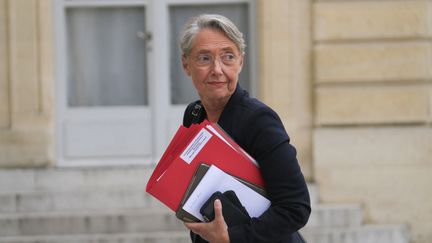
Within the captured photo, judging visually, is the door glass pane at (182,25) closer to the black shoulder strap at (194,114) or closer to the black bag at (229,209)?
the black shoulder strap at (194,114)

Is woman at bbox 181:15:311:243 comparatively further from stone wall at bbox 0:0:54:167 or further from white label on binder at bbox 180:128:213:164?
stone wall at bbox 0:0:54:167

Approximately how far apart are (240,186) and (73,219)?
4219 millimetres

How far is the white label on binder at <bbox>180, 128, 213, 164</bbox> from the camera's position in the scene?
224cm

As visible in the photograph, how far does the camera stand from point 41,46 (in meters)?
6.67

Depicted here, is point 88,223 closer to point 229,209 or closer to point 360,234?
point 360,234

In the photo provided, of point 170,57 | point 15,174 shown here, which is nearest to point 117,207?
point 15,174

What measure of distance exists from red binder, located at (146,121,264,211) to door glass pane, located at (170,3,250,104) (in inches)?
190

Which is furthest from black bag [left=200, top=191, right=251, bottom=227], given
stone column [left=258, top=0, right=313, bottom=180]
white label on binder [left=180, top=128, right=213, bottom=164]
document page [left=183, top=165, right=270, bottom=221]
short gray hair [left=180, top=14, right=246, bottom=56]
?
stone column [left=258, top=0, right=313, bottom=180]

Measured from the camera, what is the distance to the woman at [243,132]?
2203mm

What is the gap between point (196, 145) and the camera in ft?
7.37

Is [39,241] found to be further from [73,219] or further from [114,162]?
[114,162]

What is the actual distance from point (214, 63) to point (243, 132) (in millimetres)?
238

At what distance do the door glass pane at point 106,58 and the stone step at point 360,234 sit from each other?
209cm

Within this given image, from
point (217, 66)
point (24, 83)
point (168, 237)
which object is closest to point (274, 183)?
point (217, 66)
